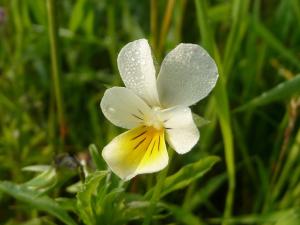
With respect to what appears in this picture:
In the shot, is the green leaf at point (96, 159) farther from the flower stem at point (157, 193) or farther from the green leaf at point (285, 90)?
the green leaf at point (285, 90)

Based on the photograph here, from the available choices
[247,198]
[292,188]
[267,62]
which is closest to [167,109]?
[292,188]

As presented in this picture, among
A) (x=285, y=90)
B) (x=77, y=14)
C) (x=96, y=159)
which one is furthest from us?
(x=77, y=14)

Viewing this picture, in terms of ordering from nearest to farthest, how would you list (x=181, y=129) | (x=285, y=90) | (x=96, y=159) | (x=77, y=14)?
(x=181, y=129) → (x=96, y=159) → (x=285, y=90) → (x=77, y=14)

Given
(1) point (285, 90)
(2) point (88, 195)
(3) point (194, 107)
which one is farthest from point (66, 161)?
(3) point (194, 107)

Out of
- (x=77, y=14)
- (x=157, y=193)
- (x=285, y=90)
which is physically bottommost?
(x=157, y=193)

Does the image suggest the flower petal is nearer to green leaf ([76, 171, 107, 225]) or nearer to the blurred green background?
green leaf ([76, 171, 107, 225])

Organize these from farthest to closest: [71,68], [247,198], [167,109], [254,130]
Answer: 1. [71,68]
2. [254,130]
3. [247,198]
4. [167,109]

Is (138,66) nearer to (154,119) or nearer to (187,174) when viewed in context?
(154,119)

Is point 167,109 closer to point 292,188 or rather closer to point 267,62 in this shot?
point 292,188
